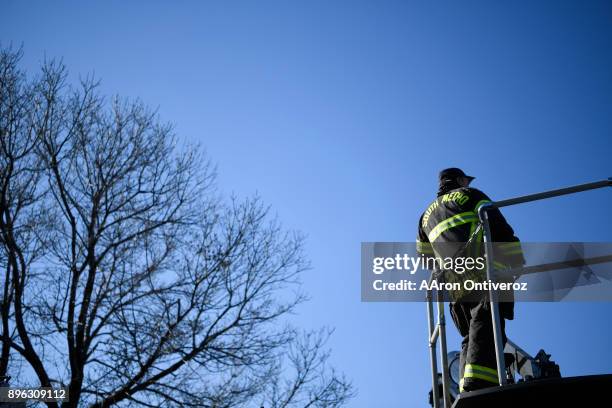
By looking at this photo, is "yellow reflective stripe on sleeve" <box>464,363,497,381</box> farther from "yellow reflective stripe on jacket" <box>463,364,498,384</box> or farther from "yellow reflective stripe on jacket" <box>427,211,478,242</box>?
"yellow reflective stripe on jacket" <box>427,211,478,242</box>

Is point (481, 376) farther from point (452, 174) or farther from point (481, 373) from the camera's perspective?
point (452, 174)

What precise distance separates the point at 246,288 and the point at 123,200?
8.67 feet

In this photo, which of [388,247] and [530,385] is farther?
[388,247]

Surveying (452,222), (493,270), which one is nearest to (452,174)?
(452,222)

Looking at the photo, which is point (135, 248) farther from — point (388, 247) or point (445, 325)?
point (445, 325)

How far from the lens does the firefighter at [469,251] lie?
386 cm

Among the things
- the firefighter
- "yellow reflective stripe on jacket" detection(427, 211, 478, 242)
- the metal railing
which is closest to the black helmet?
the firefighter

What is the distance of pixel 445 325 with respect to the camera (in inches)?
164

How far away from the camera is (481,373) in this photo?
379 cm

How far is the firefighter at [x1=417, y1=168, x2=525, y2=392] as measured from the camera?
3861 millimetres

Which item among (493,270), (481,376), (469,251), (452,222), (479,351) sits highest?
(452,222)

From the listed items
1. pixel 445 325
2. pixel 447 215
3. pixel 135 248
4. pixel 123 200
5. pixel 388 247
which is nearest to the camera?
pixel 445 325

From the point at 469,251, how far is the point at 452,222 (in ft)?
0.98

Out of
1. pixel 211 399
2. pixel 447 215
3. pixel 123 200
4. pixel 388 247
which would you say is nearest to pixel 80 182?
pixel 123 200
